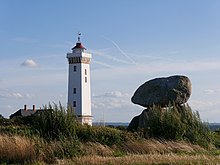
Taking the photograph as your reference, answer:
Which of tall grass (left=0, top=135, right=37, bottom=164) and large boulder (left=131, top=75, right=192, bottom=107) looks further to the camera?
large boulder (left=131, top=75, right=192, bottom=107)

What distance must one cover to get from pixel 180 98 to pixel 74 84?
32.8m

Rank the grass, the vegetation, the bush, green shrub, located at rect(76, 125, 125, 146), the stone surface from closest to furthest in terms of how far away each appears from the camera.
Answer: the grass < the vegetation < green shrub, located at rect(76, 125, 125, 146) < the bush < the stone surface

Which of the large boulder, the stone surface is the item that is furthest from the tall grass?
the large boulder

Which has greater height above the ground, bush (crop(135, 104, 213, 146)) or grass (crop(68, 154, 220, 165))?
bush (crop(135, 104, 213, 146))

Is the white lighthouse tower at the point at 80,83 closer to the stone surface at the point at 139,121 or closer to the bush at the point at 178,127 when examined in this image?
the stone surface at the point at 139,121

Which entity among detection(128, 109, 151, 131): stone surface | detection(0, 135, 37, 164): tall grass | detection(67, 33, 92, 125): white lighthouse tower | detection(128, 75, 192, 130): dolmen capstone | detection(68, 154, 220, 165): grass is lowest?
detection(68, 154, 220, 165): grass

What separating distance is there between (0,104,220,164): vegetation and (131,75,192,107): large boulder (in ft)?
5.76

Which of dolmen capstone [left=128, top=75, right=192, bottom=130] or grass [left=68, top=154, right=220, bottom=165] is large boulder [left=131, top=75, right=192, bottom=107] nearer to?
dolmen capstone [left=128, top=75, right=192, bottom=130]

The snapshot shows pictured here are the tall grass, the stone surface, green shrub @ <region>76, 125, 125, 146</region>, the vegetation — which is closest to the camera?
the vegetation

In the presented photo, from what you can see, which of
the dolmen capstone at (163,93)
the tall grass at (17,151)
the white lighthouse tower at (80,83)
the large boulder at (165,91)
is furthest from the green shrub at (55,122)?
the white lighthouse tower at (80,83)

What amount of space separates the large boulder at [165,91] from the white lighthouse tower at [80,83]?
95.3 feet

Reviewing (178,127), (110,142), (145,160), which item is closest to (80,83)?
(178,127)

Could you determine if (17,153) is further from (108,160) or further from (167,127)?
(167,127)

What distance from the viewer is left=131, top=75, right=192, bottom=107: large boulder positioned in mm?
26469
